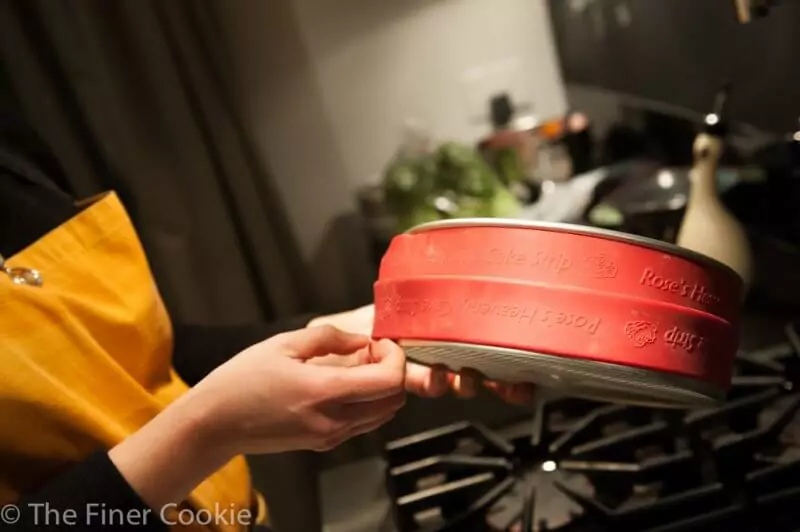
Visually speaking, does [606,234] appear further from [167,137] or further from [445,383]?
[167,137]

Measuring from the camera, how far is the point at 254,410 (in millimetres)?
500

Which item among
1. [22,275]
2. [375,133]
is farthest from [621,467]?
[375,133]

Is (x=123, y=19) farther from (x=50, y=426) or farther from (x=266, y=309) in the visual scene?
(x=50, y=426)

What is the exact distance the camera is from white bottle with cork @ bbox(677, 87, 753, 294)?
0.78 m

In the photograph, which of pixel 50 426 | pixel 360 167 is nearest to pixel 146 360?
pixel 50 426

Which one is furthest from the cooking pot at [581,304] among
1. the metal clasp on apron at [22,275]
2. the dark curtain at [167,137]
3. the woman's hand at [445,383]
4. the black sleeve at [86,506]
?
the dark curtain at [167,137]

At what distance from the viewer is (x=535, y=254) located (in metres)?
0.43

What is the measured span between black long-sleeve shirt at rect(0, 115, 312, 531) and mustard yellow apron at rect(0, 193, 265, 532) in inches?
0.9

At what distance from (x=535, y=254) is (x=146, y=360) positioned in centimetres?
38

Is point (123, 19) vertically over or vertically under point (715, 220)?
over

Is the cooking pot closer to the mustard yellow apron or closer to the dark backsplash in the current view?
the mustard yellow apron

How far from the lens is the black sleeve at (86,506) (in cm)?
48

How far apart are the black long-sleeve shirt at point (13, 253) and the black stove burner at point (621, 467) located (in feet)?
0.67

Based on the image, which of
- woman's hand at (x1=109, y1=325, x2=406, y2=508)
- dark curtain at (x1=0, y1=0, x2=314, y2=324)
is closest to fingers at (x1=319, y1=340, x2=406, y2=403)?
woman's hand at (x1=109, y1=325, x2=406, y2=508)
